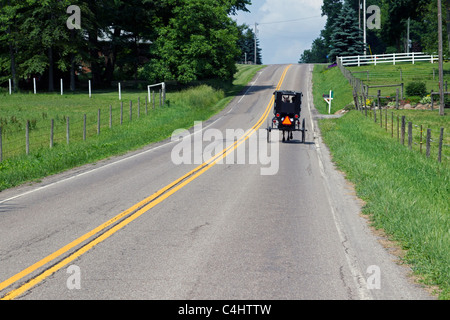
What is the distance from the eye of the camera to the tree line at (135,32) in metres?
51.7

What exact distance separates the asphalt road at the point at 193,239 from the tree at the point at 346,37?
61.2 m

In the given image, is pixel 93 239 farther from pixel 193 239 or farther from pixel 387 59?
pixel 387 59

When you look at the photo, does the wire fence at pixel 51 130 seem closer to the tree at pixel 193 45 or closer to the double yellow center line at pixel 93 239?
the double yellow center line at pixel 93 239

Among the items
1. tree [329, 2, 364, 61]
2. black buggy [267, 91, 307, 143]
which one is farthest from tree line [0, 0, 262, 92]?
black buggy [267, 91, 307, 143]

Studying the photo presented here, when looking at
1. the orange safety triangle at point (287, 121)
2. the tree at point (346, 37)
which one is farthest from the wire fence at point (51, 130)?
the tree at point (346, 37)

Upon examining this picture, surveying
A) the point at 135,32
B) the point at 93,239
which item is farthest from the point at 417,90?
the point at 93,239

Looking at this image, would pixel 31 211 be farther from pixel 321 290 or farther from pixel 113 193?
pixel 321 290

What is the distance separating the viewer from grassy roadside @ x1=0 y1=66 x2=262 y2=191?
677 inches

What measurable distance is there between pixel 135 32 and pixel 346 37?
3231 cm

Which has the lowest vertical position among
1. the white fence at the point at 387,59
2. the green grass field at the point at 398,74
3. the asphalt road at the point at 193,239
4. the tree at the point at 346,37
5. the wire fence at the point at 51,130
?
the asphalt road at the point at 193,239

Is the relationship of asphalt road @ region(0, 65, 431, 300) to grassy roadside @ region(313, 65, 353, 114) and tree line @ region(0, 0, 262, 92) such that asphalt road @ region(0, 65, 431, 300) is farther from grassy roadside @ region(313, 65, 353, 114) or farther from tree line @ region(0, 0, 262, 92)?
tree line @ region(0, 0, 262, 92)

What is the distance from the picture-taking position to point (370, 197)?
11.7m

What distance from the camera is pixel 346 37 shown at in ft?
246

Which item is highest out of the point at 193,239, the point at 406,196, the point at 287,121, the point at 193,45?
the point at 193,45
